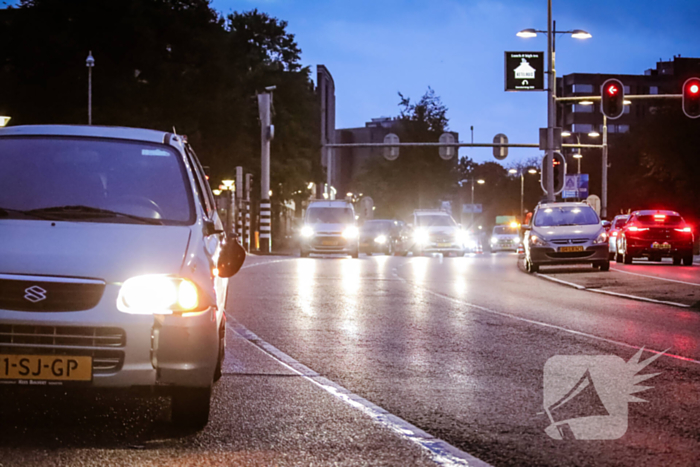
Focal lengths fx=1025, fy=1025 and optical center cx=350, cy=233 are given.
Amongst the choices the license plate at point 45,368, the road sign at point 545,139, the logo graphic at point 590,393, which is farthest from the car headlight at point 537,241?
the license plate at point 45,368

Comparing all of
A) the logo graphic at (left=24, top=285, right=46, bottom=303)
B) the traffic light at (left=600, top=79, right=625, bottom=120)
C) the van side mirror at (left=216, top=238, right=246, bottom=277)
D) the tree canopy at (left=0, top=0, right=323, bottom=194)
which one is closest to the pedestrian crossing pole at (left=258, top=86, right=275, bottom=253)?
the tree canopy at (left=0, top=0, right=323, bottom=194)

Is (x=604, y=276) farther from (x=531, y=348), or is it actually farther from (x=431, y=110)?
(x=431, y=110)

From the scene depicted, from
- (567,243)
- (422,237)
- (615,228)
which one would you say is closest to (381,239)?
(422,237)

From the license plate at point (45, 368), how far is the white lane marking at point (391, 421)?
1.83m

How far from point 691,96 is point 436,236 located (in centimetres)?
1367

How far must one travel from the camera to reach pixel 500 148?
5138cm

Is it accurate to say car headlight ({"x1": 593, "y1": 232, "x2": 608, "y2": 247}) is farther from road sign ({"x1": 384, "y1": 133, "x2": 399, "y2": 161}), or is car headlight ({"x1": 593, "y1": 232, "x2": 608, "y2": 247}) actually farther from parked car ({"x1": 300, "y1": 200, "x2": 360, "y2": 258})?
road sign ({"x1": 384, "y1": 133, "x2": 399, "y2": 161})

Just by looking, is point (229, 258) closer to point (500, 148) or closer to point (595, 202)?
point (500, 148)

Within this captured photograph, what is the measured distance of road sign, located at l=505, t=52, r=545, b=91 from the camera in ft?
129

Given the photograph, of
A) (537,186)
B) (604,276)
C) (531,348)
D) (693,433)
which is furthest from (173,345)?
(537,186)

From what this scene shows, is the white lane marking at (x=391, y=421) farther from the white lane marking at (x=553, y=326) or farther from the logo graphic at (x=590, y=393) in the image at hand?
the white lane marking at (x=553, y=326)

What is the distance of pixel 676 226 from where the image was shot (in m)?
30.9

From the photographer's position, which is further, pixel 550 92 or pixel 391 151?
pixel 391 151

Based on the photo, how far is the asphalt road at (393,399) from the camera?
5.44m
